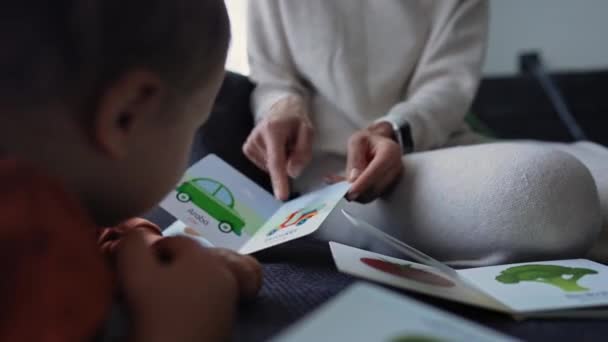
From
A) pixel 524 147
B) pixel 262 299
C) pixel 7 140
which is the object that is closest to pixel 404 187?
pixel 524 147

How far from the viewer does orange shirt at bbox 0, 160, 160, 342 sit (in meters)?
0.33

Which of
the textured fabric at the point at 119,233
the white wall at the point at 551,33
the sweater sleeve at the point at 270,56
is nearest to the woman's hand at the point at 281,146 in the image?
the sweater sleeve at the point at 270,56

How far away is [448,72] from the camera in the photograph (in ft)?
3.43

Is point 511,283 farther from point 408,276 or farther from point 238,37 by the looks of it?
point 238,37

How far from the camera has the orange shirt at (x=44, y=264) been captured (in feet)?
1.09

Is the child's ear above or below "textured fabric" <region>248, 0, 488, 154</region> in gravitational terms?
above

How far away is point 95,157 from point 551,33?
2.13 meters

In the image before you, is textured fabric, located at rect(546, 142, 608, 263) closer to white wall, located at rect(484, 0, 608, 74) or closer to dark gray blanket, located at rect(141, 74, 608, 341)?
dark gray blanket, located at rect(141, 74, 608, 341)

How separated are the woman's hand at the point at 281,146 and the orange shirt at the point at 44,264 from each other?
0.45m

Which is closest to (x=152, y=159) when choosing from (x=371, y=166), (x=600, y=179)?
(x=371, y=166)

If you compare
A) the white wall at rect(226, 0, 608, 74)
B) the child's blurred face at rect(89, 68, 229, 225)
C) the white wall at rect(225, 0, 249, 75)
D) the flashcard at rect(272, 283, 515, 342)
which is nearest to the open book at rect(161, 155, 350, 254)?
the child's blurred face at rect(89, 68, 229, 225)

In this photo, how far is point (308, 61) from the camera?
3.46ft

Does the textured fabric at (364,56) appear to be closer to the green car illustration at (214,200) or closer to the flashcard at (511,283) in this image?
the green car illustration at (214,200)

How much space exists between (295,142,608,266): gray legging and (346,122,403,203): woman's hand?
3 centimetres
